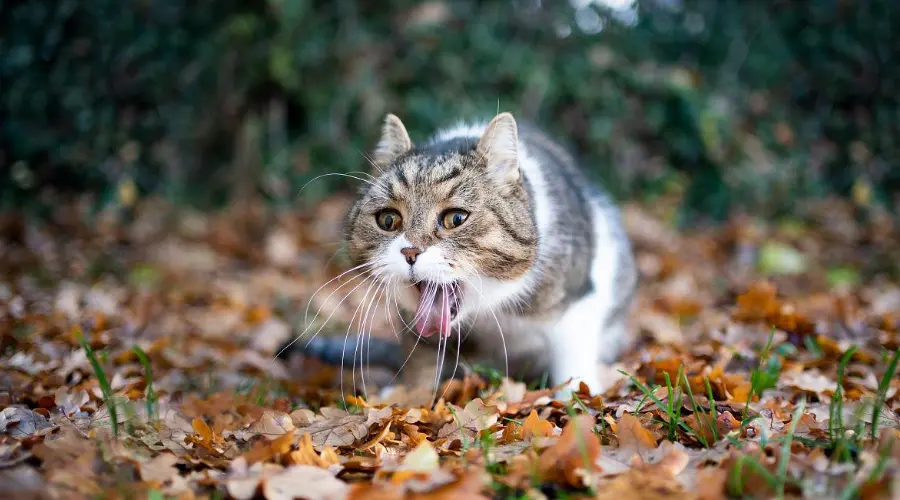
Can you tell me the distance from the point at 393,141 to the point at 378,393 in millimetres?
1176

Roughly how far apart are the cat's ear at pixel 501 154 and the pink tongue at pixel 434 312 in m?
0.53

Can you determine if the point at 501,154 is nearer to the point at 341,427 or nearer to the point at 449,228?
the point at 449,228

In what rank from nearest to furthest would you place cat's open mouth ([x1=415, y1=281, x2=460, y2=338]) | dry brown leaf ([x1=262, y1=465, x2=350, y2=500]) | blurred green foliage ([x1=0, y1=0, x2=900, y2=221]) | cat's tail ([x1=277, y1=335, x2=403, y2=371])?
dry brown leaf ([x1=262, y1=465, x2=350, y2=500])
cat's open mouth ([x1=415, y1=281, x2=460, y2=338])
cat's tail ([x1=277, y1=335, x2=403, y2=371])
blurred green foliage ([x1=0, y1=0, x2=900, y2=221])

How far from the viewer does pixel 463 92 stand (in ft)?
22.2

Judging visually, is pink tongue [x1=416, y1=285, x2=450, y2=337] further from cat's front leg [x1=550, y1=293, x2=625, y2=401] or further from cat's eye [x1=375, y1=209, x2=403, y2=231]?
cat's front leg [x1=550, y1=293, x2=625, y2=401]

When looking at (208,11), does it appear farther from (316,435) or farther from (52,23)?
(316,435)

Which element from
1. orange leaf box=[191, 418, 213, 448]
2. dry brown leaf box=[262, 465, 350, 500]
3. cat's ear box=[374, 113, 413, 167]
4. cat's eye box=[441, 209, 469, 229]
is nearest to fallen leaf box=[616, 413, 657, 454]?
dry brown leaf box=[262, 465, 350, 500]

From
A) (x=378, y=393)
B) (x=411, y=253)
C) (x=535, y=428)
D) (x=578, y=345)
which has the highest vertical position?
(x=411, y=253)

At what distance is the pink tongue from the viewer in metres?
2.68

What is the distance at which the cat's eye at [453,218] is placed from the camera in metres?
2.70

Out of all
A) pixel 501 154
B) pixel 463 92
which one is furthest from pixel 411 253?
pixel 463 92

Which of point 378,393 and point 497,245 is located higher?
point 497,245

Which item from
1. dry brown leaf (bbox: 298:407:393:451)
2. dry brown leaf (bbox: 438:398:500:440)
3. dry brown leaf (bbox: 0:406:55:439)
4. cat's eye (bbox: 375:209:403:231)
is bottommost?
dry brown leaf (bbox: 0:406:55:439)

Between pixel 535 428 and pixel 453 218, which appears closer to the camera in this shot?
pixel 535 428
